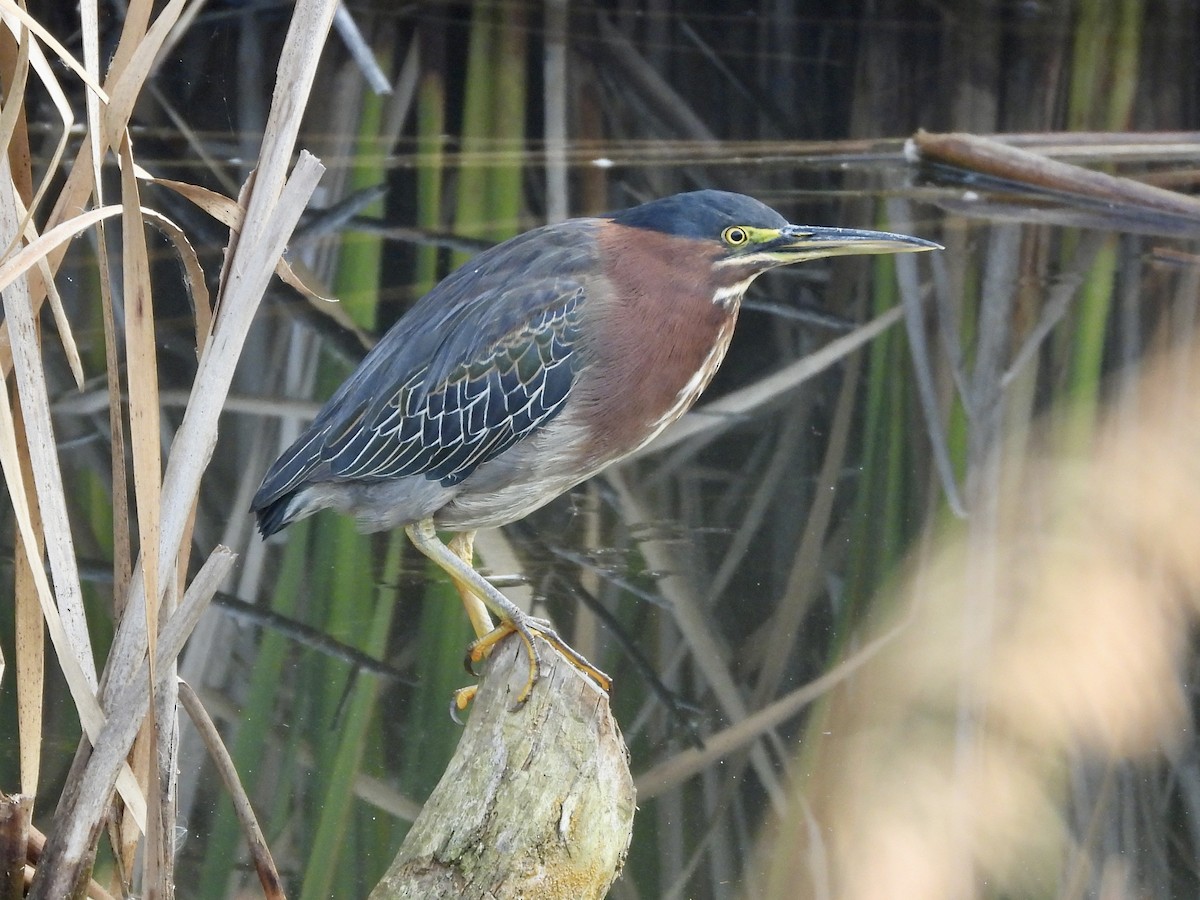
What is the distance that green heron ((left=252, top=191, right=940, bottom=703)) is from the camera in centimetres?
293

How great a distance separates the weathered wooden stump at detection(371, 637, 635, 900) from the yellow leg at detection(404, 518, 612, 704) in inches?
3.0

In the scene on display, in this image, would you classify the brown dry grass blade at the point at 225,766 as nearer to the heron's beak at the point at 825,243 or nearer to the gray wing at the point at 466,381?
the gray wing at the point at 466,381

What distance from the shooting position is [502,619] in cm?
293

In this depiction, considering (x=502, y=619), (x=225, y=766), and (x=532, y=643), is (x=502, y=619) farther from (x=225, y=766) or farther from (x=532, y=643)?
(x=225, y=766)

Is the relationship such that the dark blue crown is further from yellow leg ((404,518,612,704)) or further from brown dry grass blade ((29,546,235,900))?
brown dry grass blade ((29,546,235,900))

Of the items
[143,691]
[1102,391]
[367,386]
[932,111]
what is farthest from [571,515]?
[932,111]

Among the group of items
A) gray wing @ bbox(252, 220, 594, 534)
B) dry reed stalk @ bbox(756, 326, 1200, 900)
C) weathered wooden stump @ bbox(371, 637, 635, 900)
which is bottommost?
dry reed stalk @ bbox(756, 326, 1200, 900)

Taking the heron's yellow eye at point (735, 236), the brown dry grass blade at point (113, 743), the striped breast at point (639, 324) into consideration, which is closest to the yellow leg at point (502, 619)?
the striped breast at point (639, 324)

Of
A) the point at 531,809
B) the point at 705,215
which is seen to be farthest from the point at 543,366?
the point at 531,809

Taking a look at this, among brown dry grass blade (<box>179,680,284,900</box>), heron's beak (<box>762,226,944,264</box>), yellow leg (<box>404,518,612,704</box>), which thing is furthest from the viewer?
heron's beak (<box>762,226,944,264</box>)

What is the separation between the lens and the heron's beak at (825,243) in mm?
2842

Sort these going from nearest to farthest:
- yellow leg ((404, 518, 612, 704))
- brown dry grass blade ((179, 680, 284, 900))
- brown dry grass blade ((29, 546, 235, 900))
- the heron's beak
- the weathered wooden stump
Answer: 1. brown dry grass blade ((29, 546, 235, 900))
2. brown dry grass blade ((179, 680, 284, 900))
3. the weathered wooden stump
4. yellow leg ((404, 518, 612, 704))
5. the heron's beak

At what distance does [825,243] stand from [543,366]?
2.01 ft

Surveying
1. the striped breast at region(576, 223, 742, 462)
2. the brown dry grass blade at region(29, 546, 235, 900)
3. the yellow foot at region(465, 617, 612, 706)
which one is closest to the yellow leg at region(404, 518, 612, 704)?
the yellow foot at region(465, 617, 612, 706)
